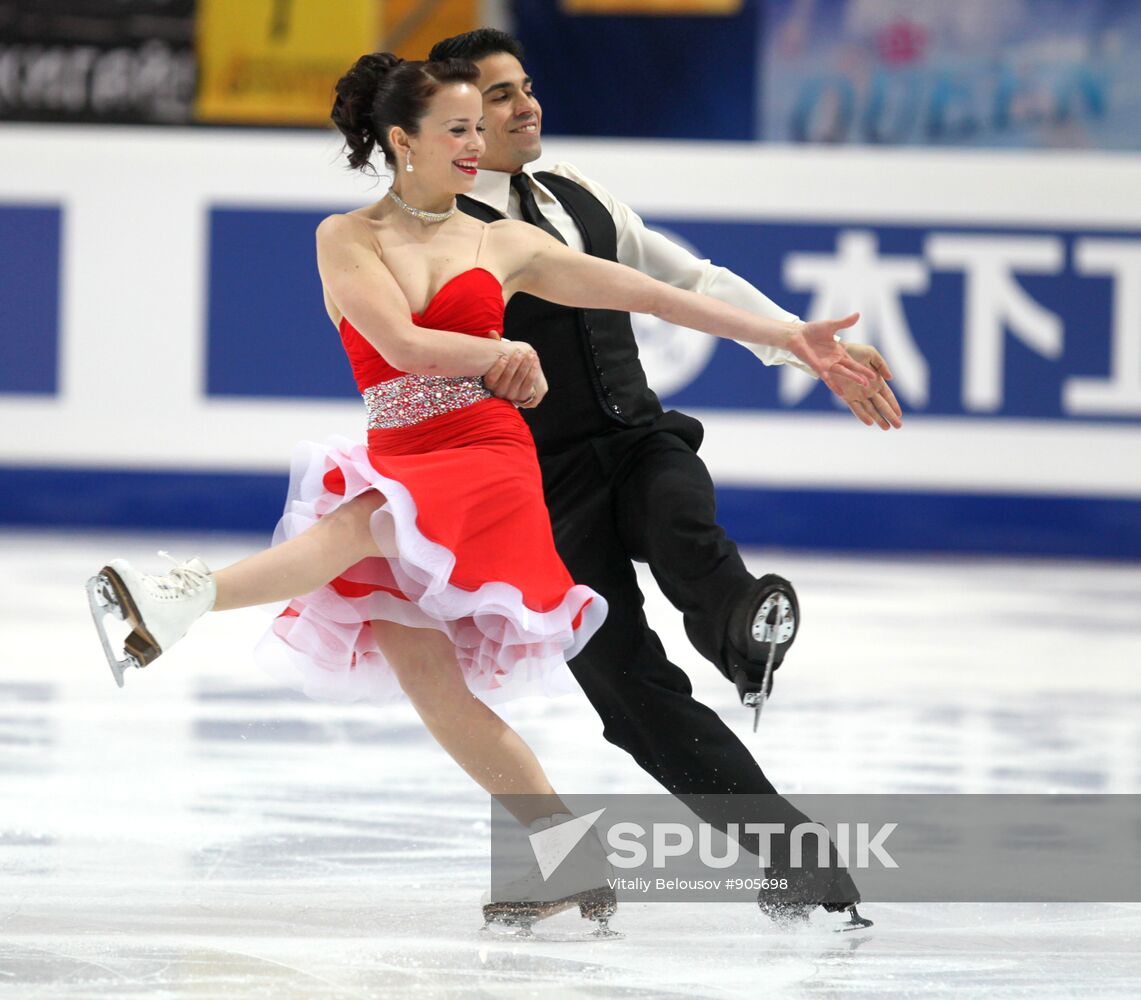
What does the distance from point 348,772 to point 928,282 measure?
183 inches

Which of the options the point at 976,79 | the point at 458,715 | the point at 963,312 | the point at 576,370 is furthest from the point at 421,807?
the point at 976,79

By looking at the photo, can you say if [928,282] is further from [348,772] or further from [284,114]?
[348,772]

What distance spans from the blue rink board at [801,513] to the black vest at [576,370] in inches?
186

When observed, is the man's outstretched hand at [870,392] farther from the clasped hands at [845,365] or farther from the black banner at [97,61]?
the black banner at [97,61]

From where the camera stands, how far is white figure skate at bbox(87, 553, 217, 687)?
2.21 meters

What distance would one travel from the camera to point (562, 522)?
275cm

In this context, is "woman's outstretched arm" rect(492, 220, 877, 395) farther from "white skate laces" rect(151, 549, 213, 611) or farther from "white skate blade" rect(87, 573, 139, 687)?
"white skate blade" rect(87, 573, 139, 687)

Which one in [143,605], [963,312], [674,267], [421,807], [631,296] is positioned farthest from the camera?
[963,312]

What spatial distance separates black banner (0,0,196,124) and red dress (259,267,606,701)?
226 inches

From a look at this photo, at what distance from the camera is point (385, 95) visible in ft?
8.32

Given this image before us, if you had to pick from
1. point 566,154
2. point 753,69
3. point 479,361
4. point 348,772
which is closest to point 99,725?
point 348,772

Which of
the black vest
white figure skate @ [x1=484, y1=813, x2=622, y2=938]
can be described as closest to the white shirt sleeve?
the black vest

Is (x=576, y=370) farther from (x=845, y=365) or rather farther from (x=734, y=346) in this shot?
(x=734, y=346)

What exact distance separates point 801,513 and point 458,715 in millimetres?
5172
